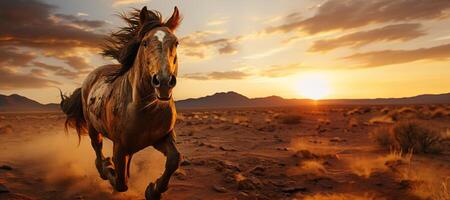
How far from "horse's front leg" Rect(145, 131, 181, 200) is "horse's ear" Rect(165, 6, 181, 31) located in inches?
59.1

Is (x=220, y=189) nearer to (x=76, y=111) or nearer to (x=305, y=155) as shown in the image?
(x=76, y=111)

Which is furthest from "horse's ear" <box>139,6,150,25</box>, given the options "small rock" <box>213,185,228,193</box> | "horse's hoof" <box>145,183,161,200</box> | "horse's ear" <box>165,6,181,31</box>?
"small rock" <box>213,185,228,193</box>

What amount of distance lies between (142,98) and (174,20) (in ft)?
4.12

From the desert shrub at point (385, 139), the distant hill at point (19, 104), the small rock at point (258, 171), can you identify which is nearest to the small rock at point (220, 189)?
the small rock at point (258, 171)

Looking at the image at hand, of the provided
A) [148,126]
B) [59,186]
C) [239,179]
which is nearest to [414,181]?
[239,179]

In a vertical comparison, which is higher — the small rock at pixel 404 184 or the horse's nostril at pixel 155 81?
the horse's nostril at pixel 155 81

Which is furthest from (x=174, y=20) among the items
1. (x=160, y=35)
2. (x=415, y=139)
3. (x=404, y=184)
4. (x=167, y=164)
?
(x=415, y=139)

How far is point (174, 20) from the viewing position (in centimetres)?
505

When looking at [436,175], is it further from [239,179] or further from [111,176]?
[111,176]

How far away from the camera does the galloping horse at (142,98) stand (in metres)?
3.87

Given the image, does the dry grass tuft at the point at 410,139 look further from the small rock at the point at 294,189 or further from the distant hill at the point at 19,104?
the distant hill at the point at 19,104

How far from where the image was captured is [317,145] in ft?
47.4

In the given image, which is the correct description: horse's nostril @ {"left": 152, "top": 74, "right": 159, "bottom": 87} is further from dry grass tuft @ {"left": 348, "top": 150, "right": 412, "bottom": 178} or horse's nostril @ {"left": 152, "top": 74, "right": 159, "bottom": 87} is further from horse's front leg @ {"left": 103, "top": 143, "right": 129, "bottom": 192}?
dry grass tuft @ {"left": 348, "top": 150, "right": 412, "bottom": 178}

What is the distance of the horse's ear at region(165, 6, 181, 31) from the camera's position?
4.99 meters
